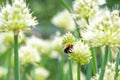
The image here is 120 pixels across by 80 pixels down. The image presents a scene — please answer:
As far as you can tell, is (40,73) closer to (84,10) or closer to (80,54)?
(84,10)

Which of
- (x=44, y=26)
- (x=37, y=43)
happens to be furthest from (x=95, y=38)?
(x=44, y=26)

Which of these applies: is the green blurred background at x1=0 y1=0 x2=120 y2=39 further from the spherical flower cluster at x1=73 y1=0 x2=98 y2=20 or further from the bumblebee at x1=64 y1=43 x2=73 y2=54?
the bumblebee at x1=64 y1=43 x2=73 y2=54

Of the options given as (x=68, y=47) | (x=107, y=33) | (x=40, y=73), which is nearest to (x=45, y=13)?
(x=40, y=73)

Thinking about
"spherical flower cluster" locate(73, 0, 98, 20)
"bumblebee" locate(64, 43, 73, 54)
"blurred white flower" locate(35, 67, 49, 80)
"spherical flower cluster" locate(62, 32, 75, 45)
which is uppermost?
"spherical flower cluster" locate(73, 0, 98, 20)

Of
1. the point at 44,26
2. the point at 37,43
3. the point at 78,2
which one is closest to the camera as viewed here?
the point at 78,2

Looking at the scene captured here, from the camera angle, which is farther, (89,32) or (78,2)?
(78,2)

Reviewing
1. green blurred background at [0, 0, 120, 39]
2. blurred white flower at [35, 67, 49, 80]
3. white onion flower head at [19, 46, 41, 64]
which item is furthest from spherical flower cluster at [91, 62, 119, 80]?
green blurred background at [0, 0, 120, 39]

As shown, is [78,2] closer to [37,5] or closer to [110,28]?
[110,28]
